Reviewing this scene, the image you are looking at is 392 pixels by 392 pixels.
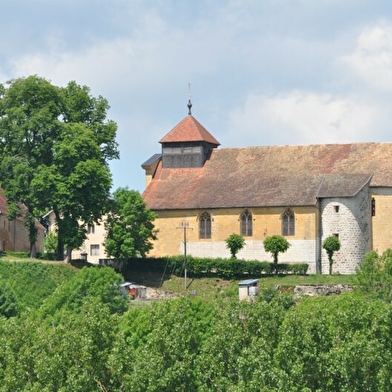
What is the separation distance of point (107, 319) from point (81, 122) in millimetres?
36246

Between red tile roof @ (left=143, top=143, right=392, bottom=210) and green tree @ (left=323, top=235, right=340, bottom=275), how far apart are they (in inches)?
102

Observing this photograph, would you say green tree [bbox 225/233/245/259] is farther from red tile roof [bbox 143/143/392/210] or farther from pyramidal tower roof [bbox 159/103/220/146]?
pyramidal tower roof [bbox 159/103/220/146]

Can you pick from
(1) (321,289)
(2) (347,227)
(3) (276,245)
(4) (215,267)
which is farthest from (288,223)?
(1) (321,289)

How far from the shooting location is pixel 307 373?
50.8 m

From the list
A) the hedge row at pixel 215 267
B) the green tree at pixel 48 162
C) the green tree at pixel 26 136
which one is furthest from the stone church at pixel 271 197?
the green tree at pixel 26 136

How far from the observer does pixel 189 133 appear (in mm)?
96938

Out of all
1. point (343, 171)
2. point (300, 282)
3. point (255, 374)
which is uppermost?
point (343, 171)

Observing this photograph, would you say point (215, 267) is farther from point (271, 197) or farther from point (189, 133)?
point (189, 133)

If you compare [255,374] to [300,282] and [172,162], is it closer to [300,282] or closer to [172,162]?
[300,282]

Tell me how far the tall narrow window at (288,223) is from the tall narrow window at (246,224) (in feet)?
7.53

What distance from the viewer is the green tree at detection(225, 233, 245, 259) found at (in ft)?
293

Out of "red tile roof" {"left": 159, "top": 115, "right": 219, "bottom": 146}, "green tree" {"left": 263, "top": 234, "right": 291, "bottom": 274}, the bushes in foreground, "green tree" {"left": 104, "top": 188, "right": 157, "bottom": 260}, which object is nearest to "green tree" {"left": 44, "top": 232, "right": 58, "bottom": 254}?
"red tile roof" {"left": 159, "top": 115, "right": 219, "bottom": 146}

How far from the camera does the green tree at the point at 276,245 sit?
87.3 meters

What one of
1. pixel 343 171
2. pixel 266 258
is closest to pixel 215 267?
pixel 266 258
